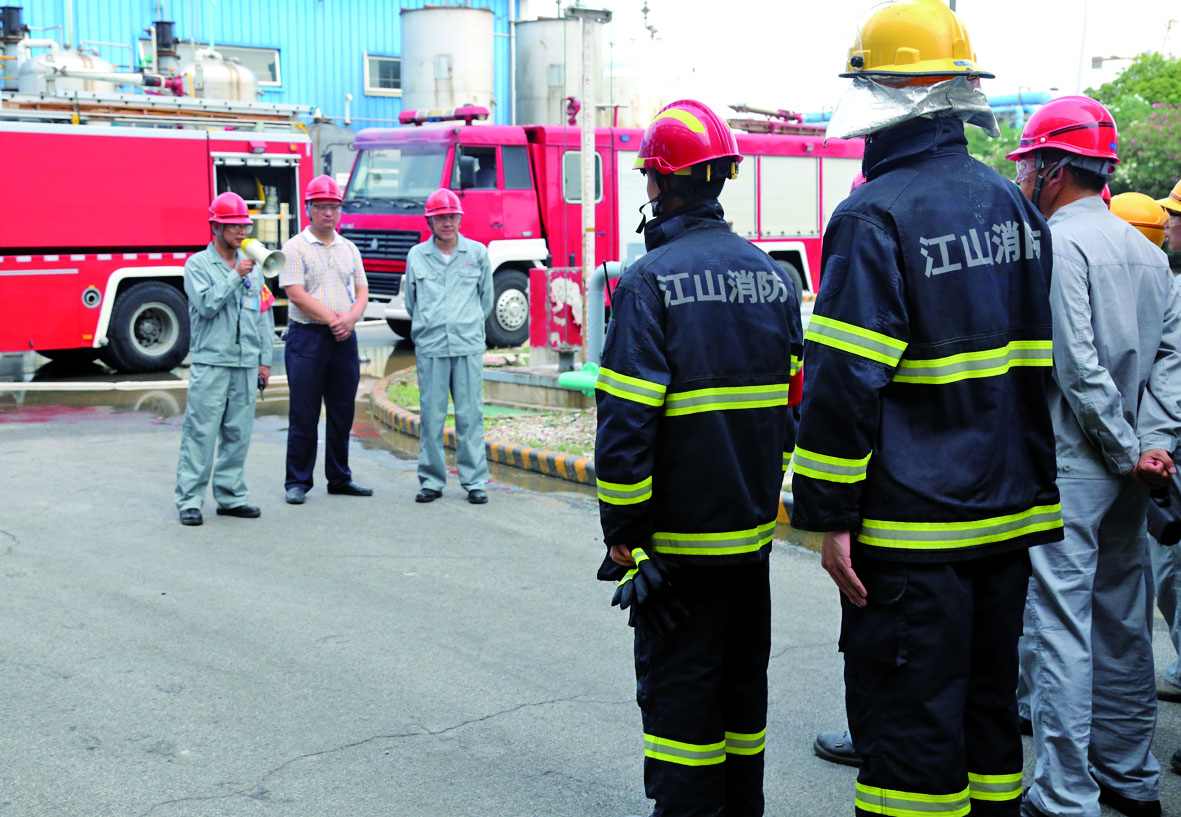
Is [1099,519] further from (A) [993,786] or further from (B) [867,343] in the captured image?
(B) [867,343]

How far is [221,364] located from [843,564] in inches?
221

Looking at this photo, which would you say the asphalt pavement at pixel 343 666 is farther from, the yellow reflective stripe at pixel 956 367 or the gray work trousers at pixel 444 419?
the yellow reflective stripe at pixel 956 367

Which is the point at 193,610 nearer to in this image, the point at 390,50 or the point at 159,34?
the point at 159,34

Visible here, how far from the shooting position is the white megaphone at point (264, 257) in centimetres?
766

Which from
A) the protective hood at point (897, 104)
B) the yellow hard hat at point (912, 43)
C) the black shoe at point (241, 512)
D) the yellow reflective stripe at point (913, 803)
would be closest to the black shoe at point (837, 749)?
the yellow reflective stripe at point (913, 803)

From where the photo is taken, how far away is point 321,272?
8.17m

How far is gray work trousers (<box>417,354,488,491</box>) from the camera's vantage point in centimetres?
818

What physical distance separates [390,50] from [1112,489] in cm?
2684

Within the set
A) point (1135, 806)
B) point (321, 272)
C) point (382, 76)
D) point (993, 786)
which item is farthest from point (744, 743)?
point (382, 76)

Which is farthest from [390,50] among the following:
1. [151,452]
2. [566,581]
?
[566,581]

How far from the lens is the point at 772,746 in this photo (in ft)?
14.0

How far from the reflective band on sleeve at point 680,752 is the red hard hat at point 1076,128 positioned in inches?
80.3

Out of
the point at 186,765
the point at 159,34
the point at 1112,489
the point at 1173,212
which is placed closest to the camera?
the point at 1112,489

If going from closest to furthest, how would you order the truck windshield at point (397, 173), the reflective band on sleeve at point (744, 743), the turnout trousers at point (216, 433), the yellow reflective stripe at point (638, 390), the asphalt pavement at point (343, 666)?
1. the yellow reflective stripe at point (638, 390)
2. the reflective band on sleeve at point (744, 743)
3. the asphalt pavement at point (343, 666)
4. the turnout trousers at point (216, 433)
5. the truck windshield at point (397, 173)
